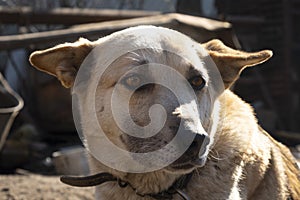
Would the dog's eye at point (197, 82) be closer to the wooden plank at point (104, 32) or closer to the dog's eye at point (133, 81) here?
the dog's eye at point (133, 81)

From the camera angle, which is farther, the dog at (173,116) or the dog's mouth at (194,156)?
the dog at (173,116)

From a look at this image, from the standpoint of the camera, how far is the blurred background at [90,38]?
21.5 ft

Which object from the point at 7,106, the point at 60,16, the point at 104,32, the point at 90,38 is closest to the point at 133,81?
the point at 104,32

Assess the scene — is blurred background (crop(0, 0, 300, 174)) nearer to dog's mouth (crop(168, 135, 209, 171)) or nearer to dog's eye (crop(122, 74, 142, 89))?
dog's eye (crop(122, 74, 142, 89))

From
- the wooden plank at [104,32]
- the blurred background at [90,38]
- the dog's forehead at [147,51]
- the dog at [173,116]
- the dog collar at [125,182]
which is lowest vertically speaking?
the blurred background at [90,38]

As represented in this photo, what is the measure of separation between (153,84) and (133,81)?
0.34 feet

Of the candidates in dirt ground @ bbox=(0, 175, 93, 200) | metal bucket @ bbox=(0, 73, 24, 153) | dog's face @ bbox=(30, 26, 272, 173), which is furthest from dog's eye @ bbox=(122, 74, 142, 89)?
metal bucket @ bbox=(0, 73, 24, 153)

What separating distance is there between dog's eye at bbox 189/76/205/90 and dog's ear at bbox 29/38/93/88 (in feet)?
2.01

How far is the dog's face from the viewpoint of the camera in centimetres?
294

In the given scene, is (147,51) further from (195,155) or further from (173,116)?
(195,155)

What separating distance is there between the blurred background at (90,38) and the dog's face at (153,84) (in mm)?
2967

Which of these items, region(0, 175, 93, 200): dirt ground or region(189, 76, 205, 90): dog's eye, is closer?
region(189, 76, 205, 90): dog's eye

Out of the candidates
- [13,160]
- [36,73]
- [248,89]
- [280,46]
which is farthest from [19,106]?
[280,46]

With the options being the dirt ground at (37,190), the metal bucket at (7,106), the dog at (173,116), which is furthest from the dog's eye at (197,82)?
the metal bucket at (7,106)
